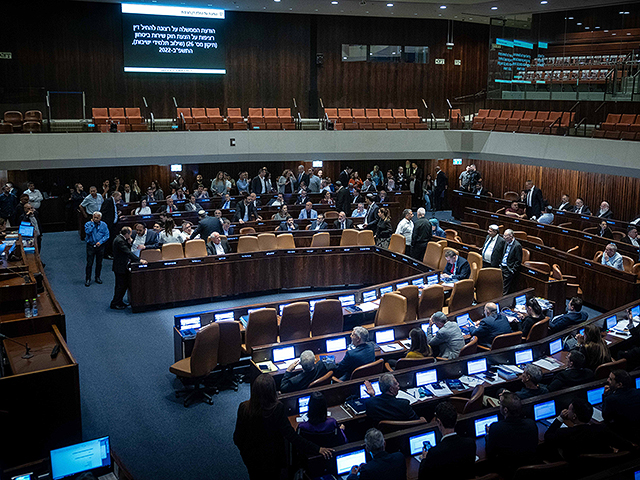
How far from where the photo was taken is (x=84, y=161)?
49.2 ft

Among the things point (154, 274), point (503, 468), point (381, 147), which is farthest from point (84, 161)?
point (503, 468)

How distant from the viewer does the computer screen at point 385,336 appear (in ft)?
23.2

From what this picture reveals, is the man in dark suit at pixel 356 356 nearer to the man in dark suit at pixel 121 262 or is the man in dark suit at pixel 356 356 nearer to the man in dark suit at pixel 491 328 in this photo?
the man in dark suit at pixel 491 328

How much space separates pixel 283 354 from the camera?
659 centimetres

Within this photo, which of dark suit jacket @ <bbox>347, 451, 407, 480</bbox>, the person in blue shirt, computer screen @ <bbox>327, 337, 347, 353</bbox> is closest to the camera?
dark suit jacket @ <bbox>347, 451, 407, 480</bbox>

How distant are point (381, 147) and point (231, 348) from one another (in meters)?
11.7

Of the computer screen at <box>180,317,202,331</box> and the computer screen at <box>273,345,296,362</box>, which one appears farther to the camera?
the computer screen at <box>180,317,202,331</box>

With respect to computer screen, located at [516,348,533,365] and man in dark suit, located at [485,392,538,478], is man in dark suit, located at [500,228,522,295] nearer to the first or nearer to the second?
computer screen, located at [516,348,533,365]

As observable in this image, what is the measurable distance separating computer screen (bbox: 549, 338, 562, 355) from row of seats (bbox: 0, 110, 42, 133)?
12.6 m

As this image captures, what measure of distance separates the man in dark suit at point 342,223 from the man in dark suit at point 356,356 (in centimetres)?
634

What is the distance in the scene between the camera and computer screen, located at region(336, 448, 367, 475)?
4477mm

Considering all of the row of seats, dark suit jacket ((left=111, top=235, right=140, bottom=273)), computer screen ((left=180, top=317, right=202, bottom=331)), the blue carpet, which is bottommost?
the blue carpet

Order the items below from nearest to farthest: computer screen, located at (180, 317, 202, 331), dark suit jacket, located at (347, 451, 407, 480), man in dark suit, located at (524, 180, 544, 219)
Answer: dark suit jacket, located at (347, 451, 407, 480) → computer screen, located at (180, 317, 202, 331) → man in dark suit, located at (524, 180, 544, 219)

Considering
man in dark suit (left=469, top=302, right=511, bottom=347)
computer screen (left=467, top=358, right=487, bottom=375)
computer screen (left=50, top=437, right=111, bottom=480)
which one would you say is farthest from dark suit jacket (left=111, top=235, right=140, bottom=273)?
computer screen (left=467, top=358, right=487, bottom=375)
